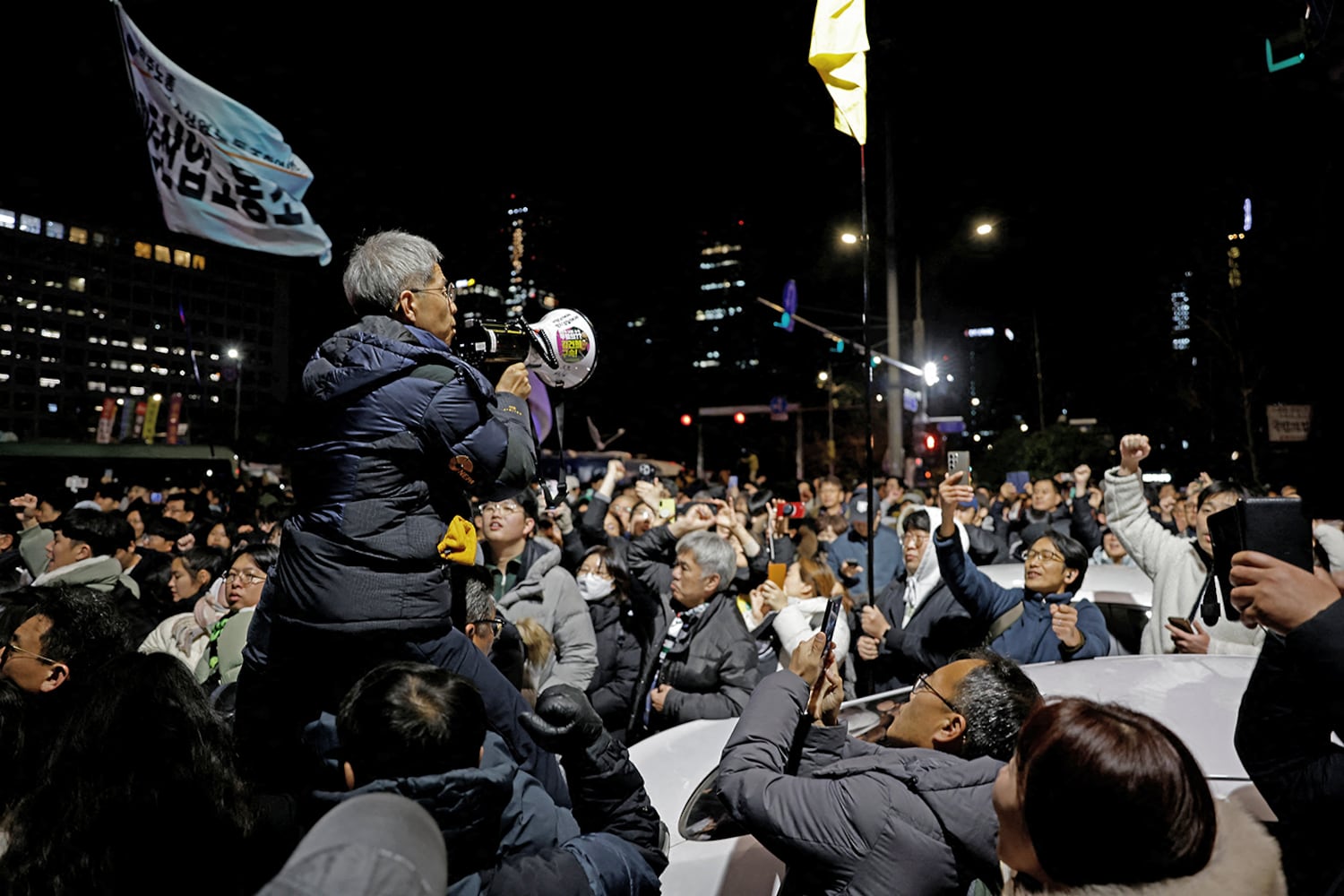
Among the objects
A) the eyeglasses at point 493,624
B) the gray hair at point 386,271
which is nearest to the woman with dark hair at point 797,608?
the eyeglasses at point 493,624

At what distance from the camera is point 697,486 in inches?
626

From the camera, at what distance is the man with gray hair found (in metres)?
4.29

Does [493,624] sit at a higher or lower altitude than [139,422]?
lower

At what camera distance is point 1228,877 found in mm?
1372

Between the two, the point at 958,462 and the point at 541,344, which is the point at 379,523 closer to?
the point at 541,344

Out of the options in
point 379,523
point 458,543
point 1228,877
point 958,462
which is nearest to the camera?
point 1228,877

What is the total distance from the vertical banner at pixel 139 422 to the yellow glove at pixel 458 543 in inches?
2139

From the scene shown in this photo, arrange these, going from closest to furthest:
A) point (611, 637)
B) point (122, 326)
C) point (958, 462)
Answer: point (958, 462)
point (611, 637)
point (122, 326)

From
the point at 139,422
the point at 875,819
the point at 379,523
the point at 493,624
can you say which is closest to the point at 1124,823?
the point at 875,819

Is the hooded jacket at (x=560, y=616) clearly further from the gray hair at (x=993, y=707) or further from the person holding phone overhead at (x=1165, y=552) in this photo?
the person holding phone overhead at (x=1165, y=552)

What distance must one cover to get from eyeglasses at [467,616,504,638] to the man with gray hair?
103cm

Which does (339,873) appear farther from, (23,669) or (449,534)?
(23,669)

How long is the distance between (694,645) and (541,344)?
230 cm

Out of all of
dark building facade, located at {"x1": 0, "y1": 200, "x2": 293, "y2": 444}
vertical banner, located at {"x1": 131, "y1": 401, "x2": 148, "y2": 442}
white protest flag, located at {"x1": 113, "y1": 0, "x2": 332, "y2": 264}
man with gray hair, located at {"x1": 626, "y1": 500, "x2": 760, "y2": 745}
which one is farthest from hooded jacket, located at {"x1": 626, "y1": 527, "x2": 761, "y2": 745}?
dark building facade, located at {"x1": 0, "y1": 200, "x2": 293, "y2": 444}
